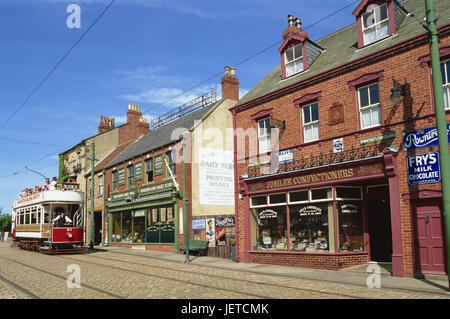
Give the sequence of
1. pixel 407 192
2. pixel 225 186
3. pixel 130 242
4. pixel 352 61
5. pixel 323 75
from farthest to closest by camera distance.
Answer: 1. pixel 130 242
2. pixel 225 186
3. pixel 323 75
4. pixel 352 61
5. pixel 407 192

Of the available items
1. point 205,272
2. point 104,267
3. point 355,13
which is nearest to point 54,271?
point 104,267

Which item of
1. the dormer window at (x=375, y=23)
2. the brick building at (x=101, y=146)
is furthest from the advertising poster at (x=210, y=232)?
the brick building at (x=101, y=146)

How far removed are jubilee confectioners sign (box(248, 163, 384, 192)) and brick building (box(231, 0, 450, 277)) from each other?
41 millimetres

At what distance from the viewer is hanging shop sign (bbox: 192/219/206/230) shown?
23.1 meters

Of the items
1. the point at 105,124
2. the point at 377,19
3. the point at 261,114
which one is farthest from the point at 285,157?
the point at 105,124

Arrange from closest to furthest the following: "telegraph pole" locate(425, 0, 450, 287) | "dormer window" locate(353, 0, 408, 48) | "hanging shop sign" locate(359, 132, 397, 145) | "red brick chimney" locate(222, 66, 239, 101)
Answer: "telegraph pole" locate(425, 0, 450, 287) → "hanging shop sign" locate(359, 132, 397, 145) → "dormer window" locate(353, 0, 408, 48) → "red brick chimney" locate(222, 66, 239, 101)

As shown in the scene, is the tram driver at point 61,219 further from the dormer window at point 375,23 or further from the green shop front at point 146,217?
the dormer window at point 375,23

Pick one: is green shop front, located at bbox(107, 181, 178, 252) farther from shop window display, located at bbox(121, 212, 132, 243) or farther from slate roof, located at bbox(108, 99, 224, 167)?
slate roof, located at bbox(108, 99, 224, 167)

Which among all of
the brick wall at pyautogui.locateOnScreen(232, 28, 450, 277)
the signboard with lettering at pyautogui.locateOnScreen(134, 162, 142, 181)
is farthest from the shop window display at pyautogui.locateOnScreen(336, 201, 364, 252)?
the signboard with lettering at pyautogui.locateOnScreen(134, 162, 142, 181)

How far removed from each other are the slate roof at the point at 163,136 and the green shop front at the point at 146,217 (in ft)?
9.08

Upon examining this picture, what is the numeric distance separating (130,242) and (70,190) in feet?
24.0

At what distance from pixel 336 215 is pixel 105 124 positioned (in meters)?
31.6
